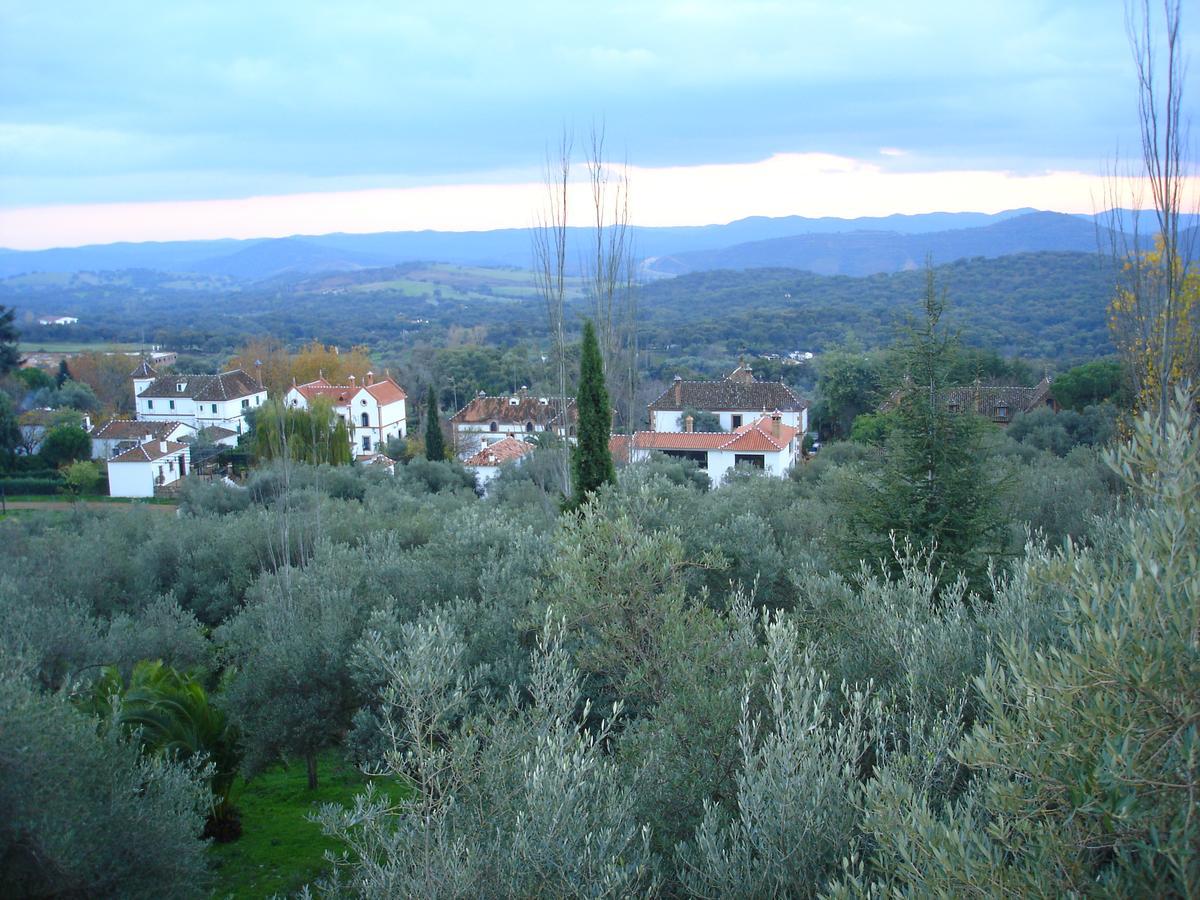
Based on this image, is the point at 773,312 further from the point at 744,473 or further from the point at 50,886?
the point at 50,886

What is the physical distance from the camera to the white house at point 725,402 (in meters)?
40.8

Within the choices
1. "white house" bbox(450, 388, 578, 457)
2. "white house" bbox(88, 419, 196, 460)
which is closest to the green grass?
"white house" bbox(88, 419, 196, 460)

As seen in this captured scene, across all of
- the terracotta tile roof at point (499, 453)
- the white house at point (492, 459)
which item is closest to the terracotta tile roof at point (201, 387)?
the terracotta tile roof at point (499, 453)

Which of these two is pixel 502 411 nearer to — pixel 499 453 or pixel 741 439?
pixel 499 453

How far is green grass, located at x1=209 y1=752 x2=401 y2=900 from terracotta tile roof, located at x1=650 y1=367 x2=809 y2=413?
103 feet

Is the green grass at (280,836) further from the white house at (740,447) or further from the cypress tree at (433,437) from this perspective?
the cypress tree at (433,437)

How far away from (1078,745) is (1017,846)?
0.40 meters

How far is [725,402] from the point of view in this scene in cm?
4159

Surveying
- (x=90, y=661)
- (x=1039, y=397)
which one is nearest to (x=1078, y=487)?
(x=90, y=661)

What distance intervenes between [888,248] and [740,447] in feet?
361

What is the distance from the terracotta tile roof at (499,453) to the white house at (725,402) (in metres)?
6.93

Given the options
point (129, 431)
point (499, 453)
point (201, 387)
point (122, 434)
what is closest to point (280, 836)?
point (499, 453)

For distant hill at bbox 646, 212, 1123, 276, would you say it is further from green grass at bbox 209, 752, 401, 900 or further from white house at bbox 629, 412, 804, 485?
green grass at bbox 209, 752, 401, 900

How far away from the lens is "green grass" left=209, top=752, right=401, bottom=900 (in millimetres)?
7664
